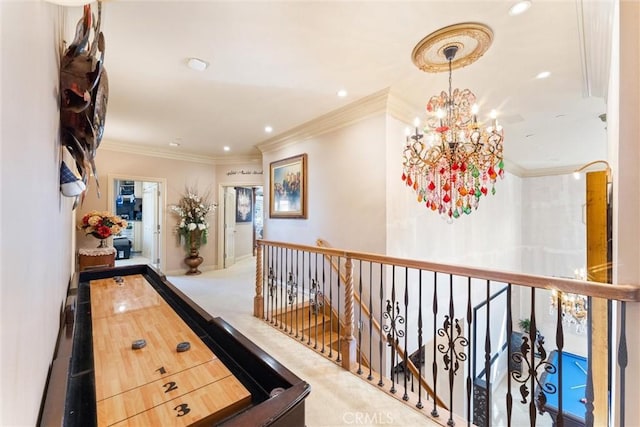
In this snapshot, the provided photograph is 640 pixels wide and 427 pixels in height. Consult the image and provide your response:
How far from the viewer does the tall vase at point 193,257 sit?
5836 mm

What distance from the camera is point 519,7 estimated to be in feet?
5.90

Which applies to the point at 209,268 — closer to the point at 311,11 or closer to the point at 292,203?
the point at 292,203

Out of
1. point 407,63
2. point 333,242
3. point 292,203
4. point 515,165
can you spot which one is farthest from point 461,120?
point 515,165

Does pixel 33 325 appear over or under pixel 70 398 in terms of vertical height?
over

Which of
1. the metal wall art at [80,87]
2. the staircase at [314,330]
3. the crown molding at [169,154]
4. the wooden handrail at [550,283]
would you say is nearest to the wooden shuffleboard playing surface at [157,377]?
the metal wall art at [80,87]

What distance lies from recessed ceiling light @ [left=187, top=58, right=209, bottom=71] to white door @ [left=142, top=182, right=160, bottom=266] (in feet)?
13.3

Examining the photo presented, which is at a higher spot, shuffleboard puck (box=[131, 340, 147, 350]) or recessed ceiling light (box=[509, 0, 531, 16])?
recessed ceiling light (box=[509, 0, 531, 16])

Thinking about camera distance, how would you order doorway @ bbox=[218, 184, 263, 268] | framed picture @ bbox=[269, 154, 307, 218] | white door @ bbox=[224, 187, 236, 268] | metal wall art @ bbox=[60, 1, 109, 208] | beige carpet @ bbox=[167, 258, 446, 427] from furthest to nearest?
white door @ bbox=[224, 187, 236, 268]
doorway @ bbox=[218, 184, 263, 268]
framed picture @ bbox=[269, 154, 307, 218]
beige carpet @ bbox=[167, 258, 446, 427]
metal wall art @ bbox=[60, 1, 109, 208]

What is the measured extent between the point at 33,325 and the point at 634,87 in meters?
2.20

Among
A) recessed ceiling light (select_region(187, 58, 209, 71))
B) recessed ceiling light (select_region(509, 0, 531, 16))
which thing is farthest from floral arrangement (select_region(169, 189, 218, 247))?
recessed ceiling light (select_region(509, 0, 531, 16))

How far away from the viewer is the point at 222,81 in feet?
9.21

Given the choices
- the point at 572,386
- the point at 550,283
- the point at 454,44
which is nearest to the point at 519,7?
the point at 454,44

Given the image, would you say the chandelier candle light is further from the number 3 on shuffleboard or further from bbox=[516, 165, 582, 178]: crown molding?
bbox=[516, 165, 582, 178]: crown molding

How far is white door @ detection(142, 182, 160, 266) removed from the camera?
226 inches
